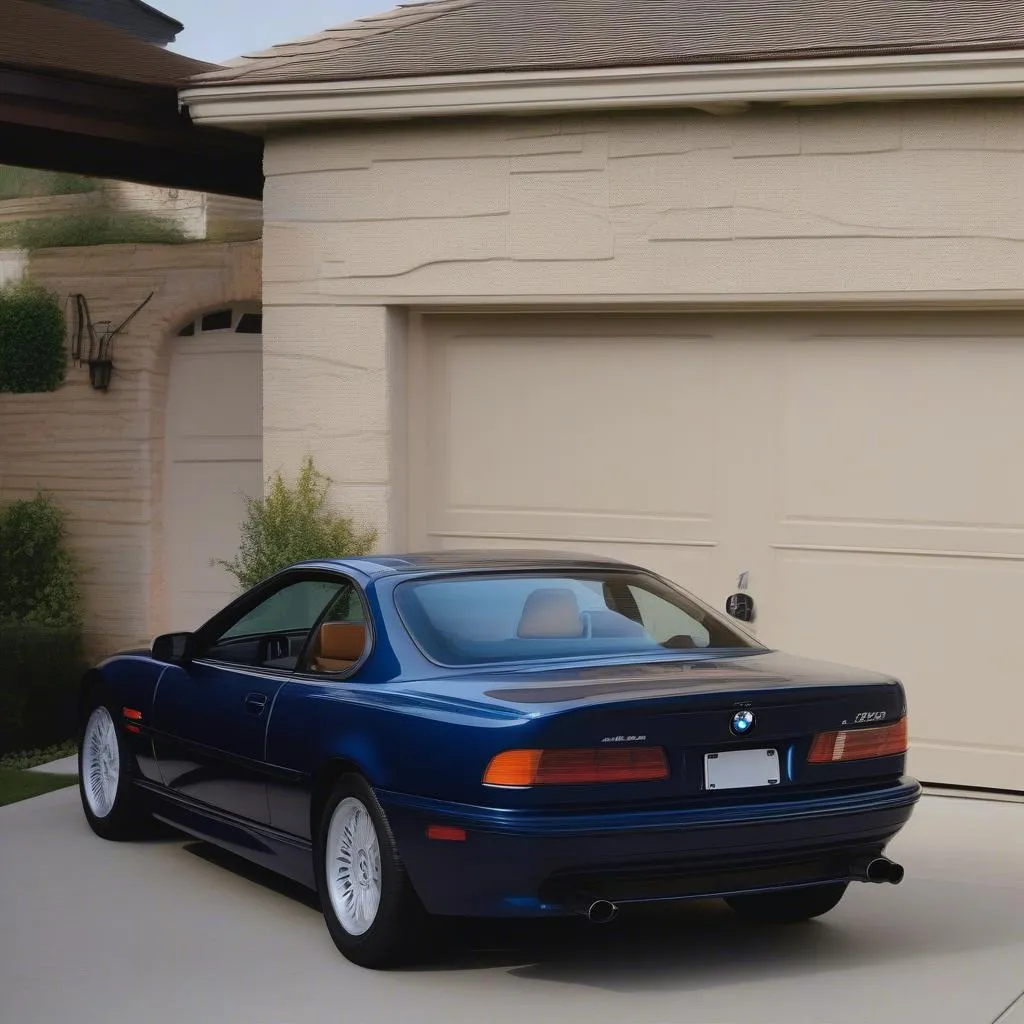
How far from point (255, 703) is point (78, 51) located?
5746mm

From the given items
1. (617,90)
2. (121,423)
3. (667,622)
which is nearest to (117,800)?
(667,622)

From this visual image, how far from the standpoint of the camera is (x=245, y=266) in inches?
496

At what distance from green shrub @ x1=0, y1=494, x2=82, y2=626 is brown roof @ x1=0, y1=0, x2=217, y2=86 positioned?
11.8 ft

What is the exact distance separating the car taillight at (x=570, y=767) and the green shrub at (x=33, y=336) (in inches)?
356

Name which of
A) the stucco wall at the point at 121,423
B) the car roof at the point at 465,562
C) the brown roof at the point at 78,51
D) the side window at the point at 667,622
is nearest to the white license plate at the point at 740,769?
the side window at the point at 667,622

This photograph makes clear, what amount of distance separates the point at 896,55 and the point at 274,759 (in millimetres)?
4709

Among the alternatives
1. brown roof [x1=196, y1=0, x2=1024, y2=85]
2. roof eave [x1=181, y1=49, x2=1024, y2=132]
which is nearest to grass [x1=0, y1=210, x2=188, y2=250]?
brown roof [x1=196, y1=0, x2=1024, y2=85]

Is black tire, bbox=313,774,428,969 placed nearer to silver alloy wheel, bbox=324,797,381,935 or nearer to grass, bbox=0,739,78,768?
silver alloy wheel, bbox=324,797,381,935

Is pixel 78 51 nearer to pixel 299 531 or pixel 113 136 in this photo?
pixel 113 136

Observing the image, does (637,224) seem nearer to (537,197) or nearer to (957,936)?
(537,197)

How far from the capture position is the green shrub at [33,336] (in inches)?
515

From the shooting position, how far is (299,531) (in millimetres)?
9789

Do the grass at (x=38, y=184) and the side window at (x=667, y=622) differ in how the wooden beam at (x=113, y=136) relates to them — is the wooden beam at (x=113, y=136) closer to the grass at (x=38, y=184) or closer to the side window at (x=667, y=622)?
the grass at (x=38, y=184)

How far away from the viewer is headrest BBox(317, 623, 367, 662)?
582cm
